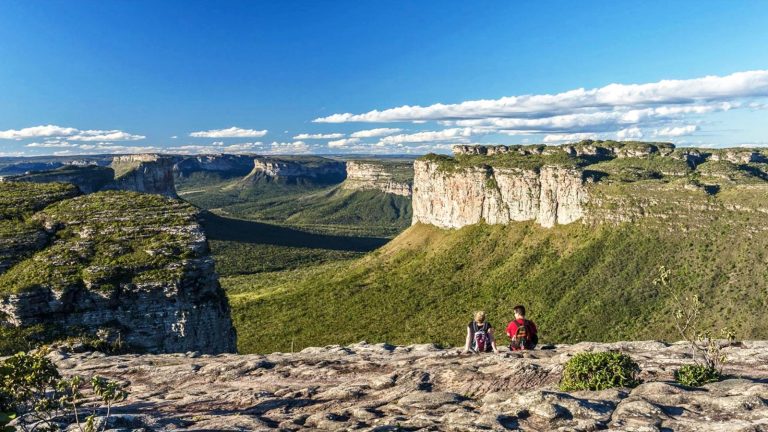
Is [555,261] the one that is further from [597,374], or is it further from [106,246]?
[597,374]

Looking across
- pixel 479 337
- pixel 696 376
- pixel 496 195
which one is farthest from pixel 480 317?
pixel 496 195

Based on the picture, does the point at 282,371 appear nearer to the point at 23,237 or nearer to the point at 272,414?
the point at 272,414

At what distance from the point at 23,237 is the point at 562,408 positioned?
47.2m

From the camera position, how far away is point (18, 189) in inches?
2249

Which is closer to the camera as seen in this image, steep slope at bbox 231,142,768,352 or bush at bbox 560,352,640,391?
bush at bbox 560,352,640,391

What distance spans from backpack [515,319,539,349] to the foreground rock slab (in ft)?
2.27

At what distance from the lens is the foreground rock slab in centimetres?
1719

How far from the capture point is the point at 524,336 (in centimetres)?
2612

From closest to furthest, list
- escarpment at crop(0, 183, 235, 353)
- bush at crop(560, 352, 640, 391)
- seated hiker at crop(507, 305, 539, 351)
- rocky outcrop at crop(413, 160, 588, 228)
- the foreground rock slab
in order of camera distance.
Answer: the foreground rock slab → bush at crop(560, 352, 640, 391) → seated hiker at crop(507, 305, 539, 351) → escarpment at crop(0, 183, 235, 353) → rocky outcrop at crop(413, 160, 588, 228)

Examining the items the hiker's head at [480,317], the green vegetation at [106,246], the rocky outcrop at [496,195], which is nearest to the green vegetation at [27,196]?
the green vegetation at [106,246]

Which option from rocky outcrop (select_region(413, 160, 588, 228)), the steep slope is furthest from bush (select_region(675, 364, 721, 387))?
rocky outcrop (select_region(413, 160, 588, 228))

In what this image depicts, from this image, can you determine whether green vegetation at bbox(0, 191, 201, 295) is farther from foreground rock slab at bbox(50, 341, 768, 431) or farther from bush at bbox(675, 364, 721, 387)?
bush at bbox(675, 364, 721, 387)

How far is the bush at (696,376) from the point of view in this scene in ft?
64.6

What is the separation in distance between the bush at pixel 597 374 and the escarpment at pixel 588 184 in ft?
265
